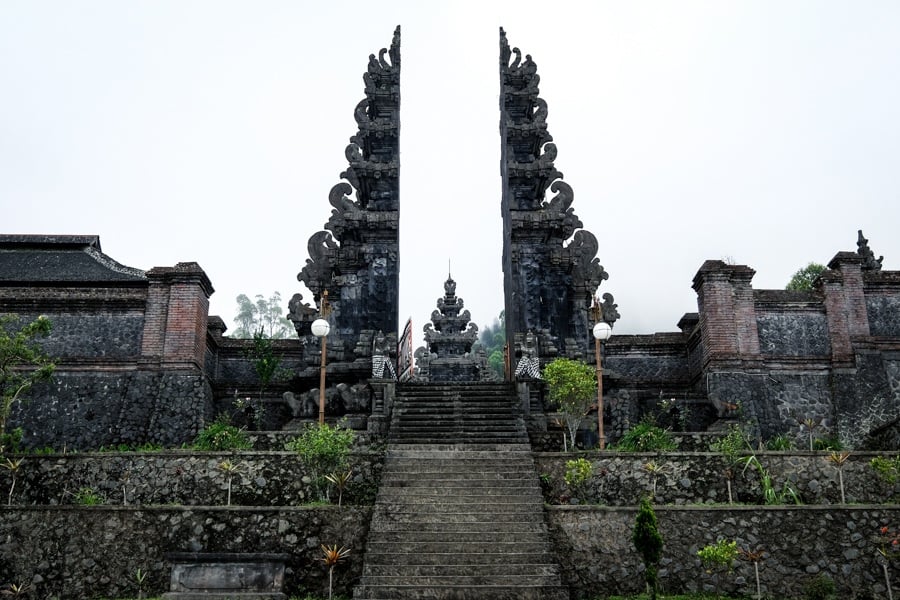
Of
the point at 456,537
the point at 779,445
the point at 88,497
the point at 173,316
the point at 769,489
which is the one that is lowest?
the point at 456,537

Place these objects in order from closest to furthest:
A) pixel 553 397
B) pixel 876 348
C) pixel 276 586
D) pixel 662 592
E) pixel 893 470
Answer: pixel 276 586 < pixel 662 592 < pixel 893 470 < pixel 553 397 < pixel 876 348

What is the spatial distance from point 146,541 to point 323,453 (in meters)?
3.05

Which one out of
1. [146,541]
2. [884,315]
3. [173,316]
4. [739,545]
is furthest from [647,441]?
[173,316]

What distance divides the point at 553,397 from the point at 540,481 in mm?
2719

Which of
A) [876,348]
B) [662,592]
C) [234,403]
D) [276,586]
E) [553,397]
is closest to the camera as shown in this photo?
[276,586]

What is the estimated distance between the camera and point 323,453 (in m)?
15.1

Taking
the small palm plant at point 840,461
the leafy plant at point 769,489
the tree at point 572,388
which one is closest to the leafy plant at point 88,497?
the tree at point 572,388

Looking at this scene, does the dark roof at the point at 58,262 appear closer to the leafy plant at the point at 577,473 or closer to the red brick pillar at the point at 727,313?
the leafy plant at the point at 577,473

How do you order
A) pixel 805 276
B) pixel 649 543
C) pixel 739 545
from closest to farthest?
pixel 649 543 < pixel 739 545 < pixel 805 276

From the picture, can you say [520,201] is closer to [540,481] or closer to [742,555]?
[540,481]

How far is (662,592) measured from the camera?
1354 cm

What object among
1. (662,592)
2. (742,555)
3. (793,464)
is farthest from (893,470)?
(662,592)

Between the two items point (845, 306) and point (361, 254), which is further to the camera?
point (361, 254)

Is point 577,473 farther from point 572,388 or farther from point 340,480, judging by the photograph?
point 340,480
